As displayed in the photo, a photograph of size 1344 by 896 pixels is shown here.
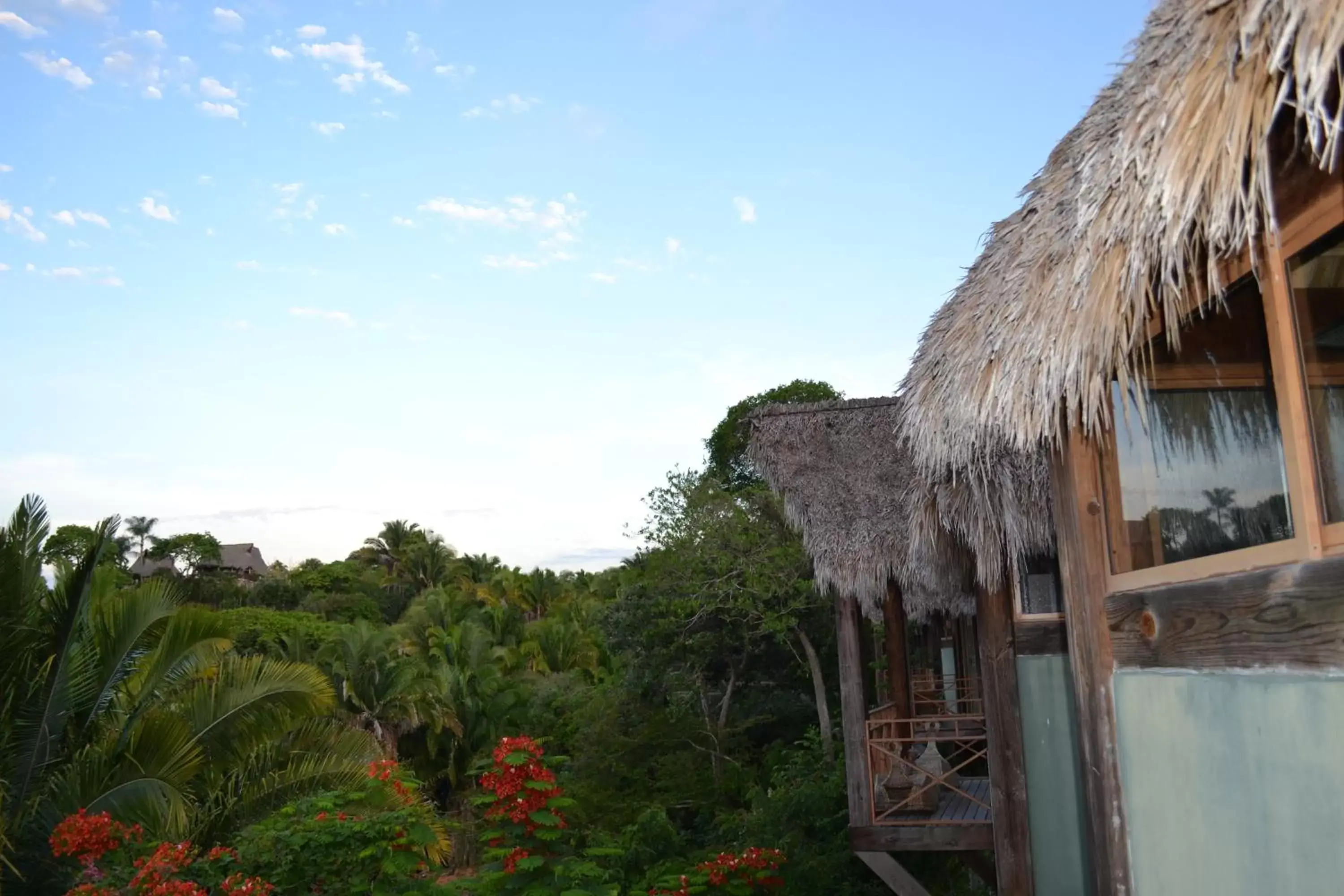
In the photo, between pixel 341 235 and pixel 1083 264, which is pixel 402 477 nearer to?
pixel 341 235

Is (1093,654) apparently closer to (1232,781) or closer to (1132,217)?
(1232,781)

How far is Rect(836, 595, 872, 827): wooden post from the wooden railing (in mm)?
64

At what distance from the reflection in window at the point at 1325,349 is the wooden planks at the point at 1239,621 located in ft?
0.68

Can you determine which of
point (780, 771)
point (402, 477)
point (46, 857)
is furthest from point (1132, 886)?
point (402, 477)

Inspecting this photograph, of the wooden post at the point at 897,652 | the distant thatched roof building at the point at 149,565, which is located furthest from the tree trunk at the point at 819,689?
the distant thatched roof building at the point at 149,565

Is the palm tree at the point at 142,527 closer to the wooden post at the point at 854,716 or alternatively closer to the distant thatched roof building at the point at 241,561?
the distant thatched roof building at the point at 241,561

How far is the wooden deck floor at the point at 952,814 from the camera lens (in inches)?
332

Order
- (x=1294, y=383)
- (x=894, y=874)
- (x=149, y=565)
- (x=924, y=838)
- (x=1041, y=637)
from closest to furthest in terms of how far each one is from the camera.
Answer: (x=1294, y=383)
(x=1041, y=637)
(x=924, y=838)
(x=894, y=874)
(x=149, y=565)

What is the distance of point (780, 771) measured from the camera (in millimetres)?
14836

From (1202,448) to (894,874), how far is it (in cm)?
659

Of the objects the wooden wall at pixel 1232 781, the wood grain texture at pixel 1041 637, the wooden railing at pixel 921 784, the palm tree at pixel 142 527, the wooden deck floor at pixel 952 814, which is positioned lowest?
the wooden deck floor at pixel 952 814

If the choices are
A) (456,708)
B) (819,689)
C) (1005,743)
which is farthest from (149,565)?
(1005,743)

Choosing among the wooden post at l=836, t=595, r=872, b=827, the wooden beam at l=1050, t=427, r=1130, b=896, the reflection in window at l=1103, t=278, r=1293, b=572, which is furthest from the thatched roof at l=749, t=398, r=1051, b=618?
the reflection in window at l=1103, t=278, r=1293, b=572

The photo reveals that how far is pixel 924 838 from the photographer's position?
8.43 metres
